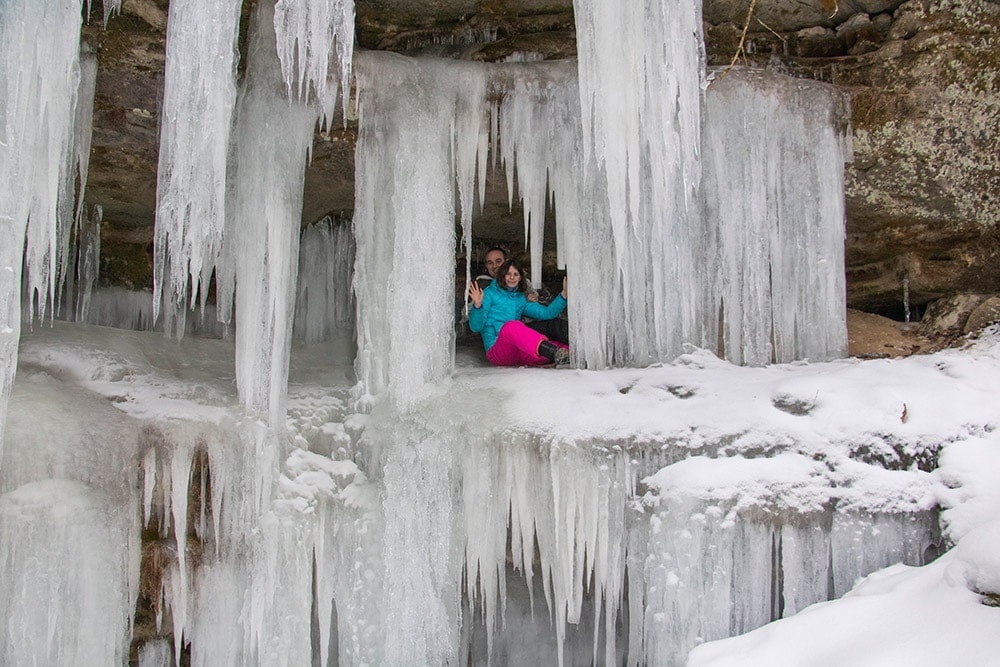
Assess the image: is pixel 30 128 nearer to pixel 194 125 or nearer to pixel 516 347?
pixel 194 125

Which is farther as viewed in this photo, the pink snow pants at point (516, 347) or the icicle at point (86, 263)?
the icicle at point (86, 263)

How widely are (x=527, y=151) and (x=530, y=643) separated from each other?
2713mm

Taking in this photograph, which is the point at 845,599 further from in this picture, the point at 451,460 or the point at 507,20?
the point at 507,20

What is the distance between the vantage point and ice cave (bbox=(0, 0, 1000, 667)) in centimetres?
483

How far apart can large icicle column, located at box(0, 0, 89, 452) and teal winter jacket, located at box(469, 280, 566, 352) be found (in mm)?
2552

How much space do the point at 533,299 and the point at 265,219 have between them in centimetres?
198

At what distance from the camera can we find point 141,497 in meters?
5.07

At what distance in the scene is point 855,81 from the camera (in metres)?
5.91

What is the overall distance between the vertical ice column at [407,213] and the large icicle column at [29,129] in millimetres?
1497

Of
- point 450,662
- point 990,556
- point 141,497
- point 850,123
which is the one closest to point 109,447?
point 141,497

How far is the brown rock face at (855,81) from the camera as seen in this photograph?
18.5 feet

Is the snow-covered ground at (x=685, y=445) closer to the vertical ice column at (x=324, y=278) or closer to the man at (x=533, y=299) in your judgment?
the man at (x=533, y=299)

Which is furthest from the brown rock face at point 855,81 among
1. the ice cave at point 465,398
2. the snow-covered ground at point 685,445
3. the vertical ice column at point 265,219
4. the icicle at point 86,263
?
the snow-covered ground at point 685,445

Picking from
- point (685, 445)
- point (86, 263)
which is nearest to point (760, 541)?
point (685, 445)
